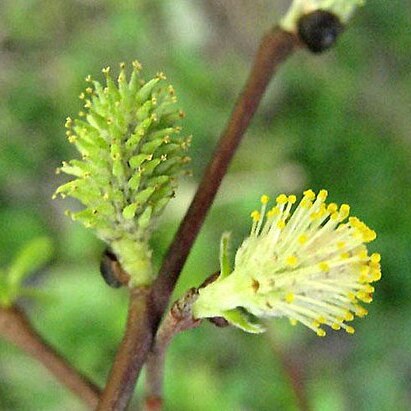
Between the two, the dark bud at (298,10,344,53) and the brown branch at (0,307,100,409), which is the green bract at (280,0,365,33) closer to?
the dark bud at (298,10,344,53)

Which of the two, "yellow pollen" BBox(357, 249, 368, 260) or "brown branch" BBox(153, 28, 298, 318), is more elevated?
"brown branch" BBox(153, 28, 298, 318)

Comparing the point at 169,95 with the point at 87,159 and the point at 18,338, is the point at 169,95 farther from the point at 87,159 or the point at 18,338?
the point at 18,338

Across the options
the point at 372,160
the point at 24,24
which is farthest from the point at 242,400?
the point at 24,24

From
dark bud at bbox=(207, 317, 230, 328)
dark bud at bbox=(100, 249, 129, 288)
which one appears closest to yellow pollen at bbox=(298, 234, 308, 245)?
dark bud at bbox=(207, 317, 230, 328)

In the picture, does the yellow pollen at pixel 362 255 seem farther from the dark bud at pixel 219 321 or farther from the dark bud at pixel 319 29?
the dark bud at pixel 319 29

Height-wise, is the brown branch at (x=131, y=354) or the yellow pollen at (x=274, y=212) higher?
the yellow pollen at (x=274, y=212)

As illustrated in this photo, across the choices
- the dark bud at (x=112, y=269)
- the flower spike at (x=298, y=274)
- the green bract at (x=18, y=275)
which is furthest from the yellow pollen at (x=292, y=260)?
the green bract at (x=18, y=275)
